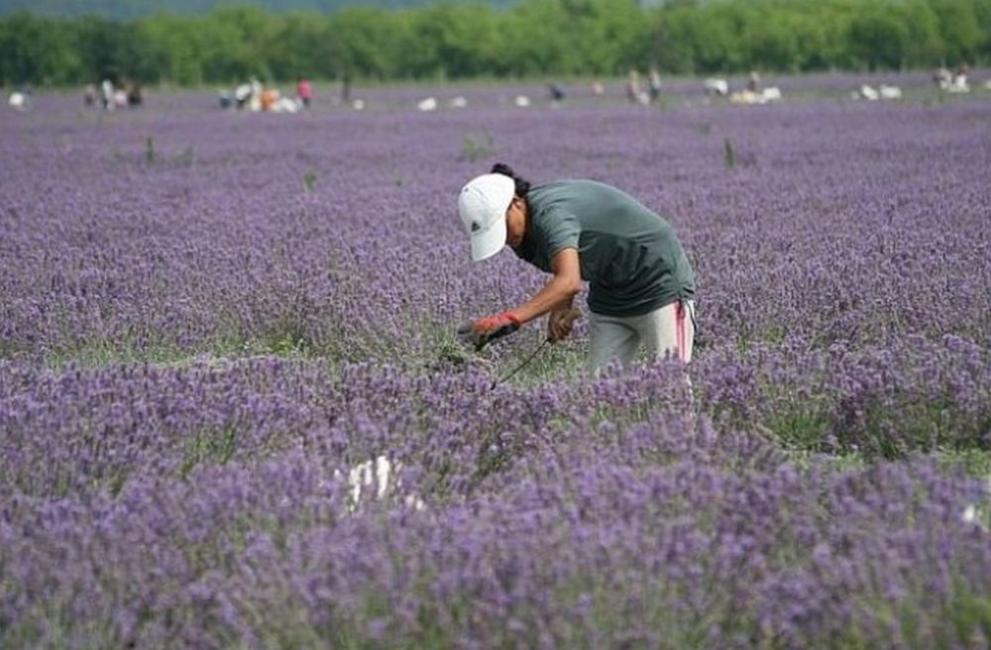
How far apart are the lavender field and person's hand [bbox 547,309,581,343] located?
10.1 inches

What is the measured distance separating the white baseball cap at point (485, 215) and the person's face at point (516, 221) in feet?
0.20

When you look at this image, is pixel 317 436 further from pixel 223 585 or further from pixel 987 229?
pixel 987 229

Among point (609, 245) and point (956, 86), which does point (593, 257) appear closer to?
point (609, 245)

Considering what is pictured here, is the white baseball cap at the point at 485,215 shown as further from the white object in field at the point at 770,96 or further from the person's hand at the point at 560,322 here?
the white object in field at the point at 770,96

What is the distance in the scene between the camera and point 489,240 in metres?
4.78

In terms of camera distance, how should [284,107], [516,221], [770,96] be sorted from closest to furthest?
[516,221] → [770,96] → [284,107]

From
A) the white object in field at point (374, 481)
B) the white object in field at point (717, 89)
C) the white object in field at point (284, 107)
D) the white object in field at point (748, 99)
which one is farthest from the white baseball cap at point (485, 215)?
the white object in field at point (717, 89)

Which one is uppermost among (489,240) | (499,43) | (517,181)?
(517,181)

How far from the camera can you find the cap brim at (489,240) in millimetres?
4777

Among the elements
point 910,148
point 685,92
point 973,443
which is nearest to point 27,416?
point 973,443

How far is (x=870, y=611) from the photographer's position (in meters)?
2.99

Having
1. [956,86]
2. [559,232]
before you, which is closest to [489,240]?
[559,232]

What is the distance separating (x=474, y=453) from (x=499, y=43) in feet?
229

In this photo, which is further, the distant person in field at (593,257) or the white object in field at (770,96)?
the white object in field at (770,96)
